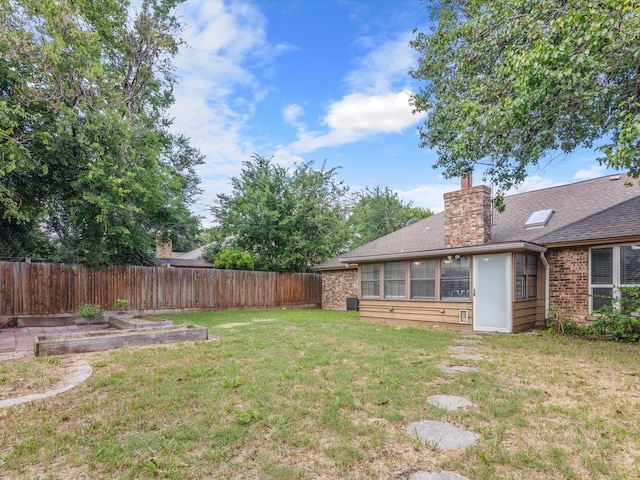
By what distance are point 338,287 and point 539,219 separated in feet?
27.5

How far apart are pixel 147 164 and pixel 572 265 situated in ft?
41.1

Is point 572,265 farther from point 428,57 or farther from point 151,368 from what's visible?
point 151,368

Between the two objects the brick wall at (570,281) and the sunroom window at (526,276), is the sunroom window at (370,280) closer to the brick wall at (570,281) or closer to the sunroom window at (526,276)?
the sunroom window at (526,276)

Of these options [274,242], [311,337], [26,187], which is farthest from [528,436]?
[274,242]

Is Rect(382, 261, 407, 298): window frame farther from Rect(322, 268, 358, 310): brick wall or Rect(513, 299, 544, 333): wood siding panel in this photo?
Rect(322, 268, 358, 310): brick wall

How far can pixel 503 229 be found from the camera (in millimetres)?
9781

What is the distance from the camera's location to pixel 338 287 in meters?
15.4

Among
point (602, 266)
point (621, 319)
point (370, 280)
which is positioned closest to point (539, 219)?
point (602, 266)

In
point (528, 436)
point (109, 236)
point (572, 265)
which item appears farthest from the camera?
point (109, 236)

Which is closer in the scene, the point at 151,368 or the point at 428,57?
the point at 151,368

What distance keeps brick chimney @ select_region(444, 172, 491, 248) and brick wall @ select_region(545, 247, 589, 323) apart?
165 centimetres

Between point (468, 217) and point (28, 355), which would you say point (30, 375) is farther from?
point (468, 217)

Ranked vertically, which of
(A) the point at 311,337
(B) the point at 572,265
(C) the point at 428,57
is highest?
(C) the point at 428,57

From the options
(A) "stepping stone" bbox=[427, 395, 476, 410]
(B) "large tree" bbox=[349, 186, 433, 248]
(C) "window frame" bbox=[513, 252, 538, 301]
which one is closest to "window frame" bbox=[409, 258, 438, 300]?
(C) "window frame" bbox=[513, 252, 538, 301]
